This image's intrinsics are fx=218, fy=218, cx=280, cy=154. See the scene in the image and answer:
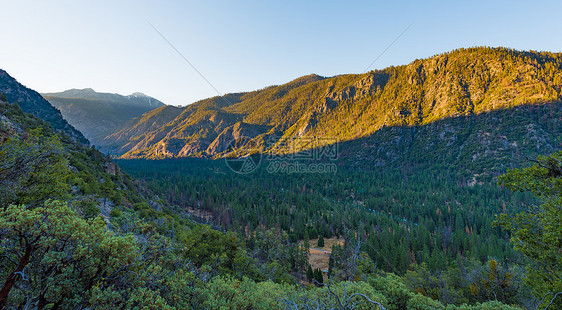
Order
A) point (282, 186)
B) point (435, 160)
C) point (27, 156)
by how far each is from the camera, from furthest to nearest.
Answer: point (435, 160), point (282, 186), point (27, 156)

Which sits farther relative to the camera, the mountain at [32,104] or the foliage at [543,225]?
the mountain at [32,104]

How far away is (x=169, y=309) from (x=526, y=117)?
258406 millimetres

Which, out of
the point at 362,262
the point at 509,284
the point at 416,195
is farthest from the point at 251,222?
the point at 416,195

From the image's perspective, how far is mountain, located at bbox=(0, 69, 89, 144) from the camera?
8668 cm

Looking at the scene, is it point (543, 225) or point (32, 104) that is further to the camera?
point (32, 104)

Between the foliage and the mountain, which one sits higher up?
the mountain

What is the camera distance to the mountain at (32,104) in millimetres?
86675

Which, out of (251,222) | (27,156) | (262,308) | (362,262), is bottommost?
(251,222)

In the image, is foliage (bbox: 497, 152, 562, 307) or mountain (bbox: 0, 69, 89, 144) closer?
foliage (bbox: 497, 152, 562, 307)

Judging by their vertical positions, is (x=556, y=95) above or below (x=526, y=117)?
above

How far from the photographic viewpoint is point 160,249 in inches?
437

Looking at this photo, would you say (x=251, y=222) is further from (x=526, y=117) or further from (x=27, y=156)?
(x=526, y=117)

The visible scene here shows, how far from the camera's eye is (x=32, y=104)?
94.7m

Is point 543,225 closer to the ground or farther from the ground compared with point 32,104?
closer to the ground
